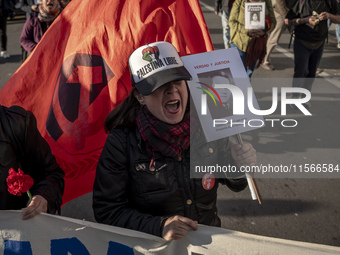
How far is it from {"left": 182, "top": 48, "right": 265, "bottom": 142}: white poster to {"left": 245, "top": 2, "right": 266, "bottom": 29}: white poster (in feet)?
11.2

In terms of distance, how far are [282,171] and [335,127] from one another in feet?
4.58

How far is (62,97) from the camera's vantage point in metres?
3.05

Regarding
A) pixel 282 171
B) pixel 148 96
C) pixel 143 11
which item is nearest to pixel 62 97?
pixel 143 11

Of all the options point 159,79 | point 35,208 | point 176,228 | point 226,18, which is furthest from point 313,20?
point 35,208

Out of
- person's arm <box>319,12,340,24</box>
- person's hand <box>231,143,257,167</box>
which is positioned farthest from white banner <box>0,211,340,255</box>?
person's arm <box>319,12,340,24</box>

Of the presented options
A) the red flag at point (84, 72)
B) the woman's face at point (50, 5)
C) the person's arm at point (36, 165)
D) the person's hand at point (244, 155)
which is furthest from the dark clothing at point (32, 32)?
the person's hand at point (244, 155)

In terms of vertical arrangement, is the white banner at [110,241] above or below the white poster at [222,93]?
below

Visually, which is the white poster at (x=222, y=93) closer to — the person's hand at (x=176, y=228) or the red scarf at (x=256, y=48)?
the person's hand at (x=176, y=228)

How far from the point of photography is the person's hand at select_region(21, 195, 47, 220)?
77.1 inches

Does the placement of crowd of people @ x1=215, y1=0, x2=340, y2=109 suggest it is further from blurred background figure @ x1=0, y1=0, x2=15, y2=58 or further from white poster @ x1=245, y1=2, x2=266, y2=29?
blurred background figure @ x1=0, y1=0, x2=15, y2=58

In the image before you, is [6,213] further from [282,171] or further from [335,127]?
[335,127]

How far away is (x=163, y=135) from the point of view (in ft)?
6.56

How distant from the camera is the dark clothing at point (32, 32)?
503cm

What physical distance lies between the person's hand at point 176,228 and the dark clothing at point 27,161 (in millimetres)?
664
